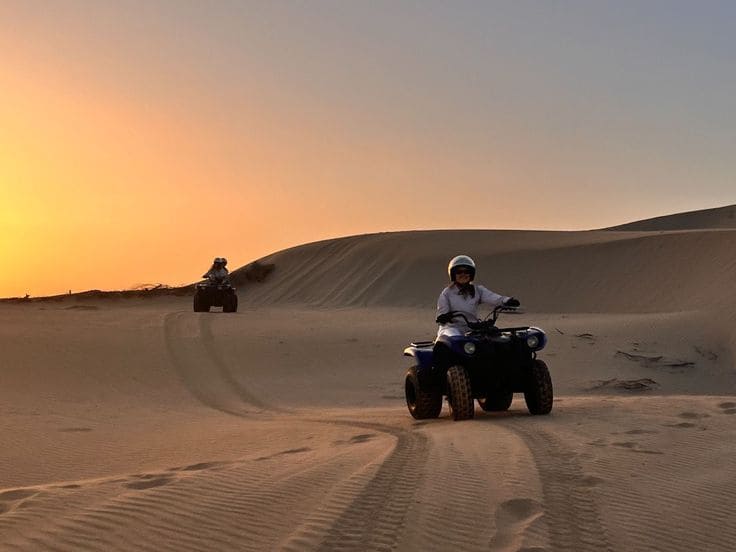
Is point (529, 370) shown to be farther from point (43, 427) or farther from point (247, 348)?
point (247, 348)

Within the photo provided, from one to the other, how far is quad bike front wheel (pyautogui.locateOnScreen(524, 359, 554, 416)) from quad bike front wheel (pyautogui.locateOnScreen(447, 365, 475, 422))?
715 millimetres

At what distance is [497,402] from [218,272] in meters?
21.1

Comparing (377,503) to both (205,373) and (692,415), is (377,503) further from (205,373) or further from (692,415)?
(205,373)

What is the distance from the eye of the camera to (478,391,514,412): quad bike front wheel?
10188mm

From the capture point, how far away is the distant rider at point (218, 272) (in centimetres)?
2969

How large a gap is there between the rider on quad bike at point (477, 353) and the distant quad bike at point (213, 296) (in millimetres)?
21397

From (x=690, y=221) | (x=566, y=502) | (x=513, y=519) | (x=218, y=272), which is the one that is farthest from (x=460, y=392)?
(x=690, y=221)

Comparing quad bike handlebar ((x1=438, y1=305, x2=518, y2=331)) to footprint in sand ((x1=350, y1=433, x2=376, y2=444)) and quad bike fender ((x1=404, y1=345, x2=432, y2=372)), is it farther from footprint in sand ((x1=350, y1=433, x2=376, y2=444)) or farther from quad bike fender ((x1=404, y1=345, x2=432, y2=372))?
footprint in sand ((x1=350, y1=433, x2=376, y2=444))

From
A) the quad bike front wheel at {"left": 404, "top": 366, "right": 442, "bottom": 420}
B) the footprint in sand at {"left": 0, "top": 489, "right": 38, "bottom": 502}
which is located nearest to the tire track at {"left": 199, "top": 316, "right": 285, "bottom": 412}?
the quad bike front wheel at {"left": 404, "top": 366, "right": 442, "bottom": 420}

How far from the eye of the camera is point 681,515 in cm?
480

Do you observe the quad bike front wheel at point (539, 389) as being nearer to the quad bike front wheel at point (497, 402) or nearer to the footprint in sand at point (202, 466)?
the quad bike front wheel at point (497, 402)

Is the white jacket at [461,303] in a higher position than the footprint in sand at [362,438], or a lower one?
higher

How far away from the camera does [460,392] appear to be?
358 inches

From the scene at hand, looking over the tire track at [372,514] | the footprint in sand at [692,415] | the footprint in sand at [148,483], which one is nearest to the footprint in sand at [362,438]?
the tire track at [372,514]
